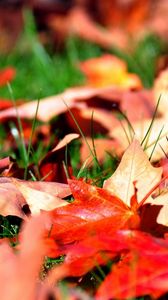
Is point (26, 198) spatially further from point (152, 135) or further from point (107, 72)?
point (107, 72)

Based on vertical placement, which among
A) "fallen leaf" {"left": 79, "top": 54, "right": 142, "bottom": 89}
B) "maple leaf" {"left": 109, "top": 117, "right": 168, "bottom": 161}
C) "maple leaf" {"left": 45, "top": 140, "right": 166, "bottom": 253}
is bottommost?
"fallen leaf" {"left": 79, "top": 54, "right": 142, "bottom": 89}

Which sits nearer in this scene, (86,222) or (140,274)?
(140,274)

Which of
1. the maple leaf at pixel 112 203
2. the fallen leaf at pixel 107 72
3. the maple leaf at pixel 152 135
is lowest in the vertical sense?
the fallen leaf at pixel 107 72

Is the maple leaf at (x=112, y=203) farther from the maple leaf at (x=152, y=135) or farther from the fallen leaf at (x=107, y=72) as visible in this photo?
the fallen leaf at (x=107, y=72)

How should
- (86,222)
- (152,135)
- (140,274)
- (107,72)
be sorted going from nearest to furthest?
(140,274), (86,222), (152,135), (107,72)

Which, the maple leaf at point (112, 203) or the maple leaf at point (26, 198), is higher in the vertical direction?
the maple leaf at point (112, 203)

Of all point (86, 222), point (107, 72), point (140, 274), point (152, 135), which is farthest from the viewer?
point (107, 72)

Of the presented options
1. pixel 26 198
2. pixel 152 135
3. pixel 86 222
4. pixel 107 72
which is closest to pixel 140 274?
pixel 86 222

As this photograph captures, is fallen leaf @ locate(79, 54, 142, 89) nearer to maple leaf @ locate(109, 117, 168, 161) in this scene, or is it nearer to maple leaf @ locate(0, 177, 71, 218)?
maple leaf @ locate(109, 117, 168, 161)

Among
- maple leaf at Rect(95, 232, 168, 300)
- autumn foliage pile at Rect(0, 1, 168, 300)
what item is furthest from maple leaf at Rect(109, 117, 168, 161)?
maple leaf at Rect(95, 232, 168, 300)

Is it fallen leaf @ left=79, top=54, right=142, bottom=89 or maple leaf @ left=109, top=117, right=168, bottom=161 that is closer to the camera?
maple leaf @ left=109, top=117, right=168, bottom=161

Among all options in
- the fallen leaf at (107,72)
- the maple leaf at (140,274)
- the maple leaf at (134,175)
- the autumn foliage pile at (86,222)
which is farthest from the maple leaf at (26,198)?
the fallen leaf at (107,72)

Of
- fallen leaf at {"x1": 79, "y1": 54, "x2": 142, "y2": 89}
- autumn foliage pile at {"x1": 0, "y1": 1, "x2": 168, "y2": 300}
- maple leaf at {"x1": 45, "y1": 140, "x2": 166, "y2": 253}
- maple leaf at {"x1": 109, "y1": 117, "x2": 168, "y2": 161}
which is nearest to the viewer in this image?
autumn foliage pile at {"x1": 0, "y1": 1, "x2": 168, "y2": 300}
